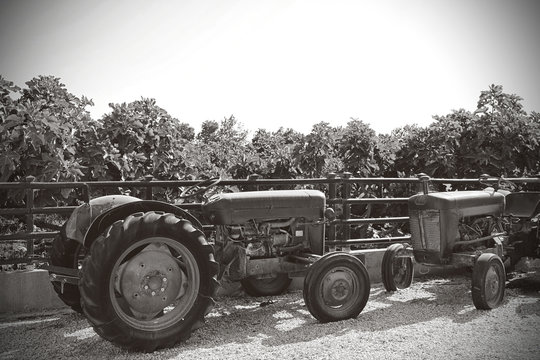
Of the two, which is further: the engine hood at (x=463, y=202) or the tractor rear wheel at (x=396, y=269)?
the tractor rear wheel at (x=396, y=269)

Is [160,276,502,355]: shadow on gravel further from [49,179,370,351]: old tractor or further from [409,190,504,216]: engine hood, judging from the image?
[409,190,504,216]: engine hood

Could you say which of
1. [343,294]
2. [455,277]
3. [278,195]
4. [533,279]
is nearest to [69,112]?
[278,195]

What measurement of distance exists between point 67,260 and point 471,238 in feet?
15.7

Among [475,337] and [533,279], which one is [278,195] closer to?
[475,337]

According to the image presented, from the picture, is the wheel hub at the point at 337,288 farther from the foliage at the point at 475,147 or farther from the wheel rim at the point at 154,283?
the foliage at the point at 475,147

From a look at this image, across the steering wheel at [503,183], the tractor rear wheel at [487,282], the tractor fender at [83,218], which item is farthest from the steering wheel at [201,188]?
the steering wheel at [503,183]

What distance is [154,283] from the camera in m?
4.01

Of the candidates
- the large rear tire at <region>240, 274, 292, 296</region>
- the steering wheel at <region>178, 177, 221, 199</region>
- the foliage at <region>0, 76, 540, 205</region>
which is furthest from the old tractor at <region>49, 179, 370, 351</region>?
the foliage at <region>0, 76, 540, 205</region>

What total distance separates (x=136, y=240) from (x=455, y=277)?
16.8ft

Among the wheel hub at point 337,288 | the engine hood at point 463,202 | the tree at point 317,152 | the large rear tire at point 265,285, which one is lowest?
the large rear tire at point 265,285

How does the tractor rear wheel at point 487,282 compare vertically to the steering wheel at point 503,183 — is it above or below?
below

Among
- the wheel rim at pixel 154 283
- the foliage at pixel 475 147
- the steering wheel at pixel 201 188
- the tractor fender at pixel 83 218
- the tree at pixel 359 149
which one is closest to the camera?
the wheel rim at pixel 154 283

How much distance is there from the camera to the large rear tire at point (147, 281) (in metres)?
3.65

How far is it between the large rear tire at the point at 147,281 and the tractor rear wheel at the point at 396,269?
2657mm
